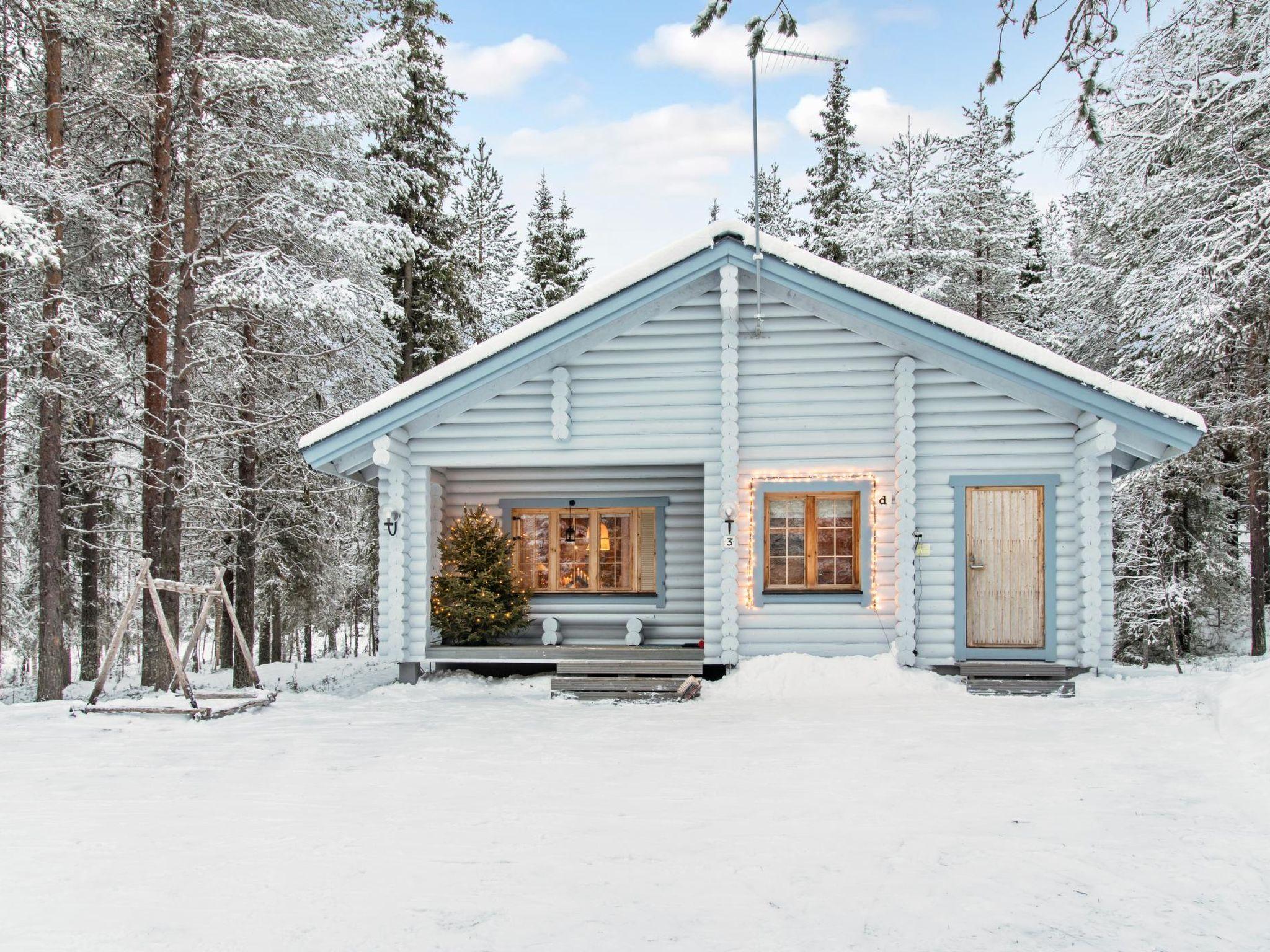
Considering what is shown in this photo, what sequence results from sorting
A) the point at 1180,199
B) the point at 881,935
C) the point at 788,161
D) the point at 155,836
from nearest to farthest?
the point at 881,935 → the point at 155,836 → the point at 1180,199 → the point at 788,161

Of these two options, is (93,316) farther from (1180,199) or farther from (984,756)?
(1180,199)

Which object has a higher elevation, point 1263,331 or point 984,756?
point 1263,331

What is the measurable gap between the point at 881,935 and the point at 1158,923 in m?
1.26

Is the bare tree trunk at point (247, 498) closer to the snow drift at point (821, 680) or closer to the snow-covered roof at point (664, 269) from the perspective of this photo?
the snow-covered roof at point (664, 269)

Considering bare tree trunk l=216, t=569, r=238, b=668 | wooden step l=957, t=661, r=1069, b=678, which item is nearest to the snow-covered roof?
wooden step l=957, t=661, r=1069, b=678

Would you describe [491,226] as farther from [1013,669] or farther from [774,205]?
[1013,669]

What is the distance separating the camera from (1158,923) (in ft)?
12.4

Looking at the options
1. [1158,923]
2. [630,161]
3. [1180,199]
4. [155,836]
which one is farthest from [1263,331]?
[630,161]

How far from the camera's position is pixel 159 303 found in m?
12.5

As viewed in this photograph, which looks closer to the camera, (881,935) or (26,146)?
(881,935)

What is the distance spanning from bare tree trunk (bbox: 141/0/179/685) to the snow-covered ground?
3980 millimetres

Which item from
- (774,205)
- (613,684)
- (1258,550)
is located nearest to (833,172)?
(774,205)

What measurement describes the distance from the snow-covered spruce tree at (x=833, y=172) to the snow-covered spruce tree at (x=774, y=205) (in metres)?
3.00

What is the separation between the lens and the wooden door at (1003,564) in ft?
34.5
